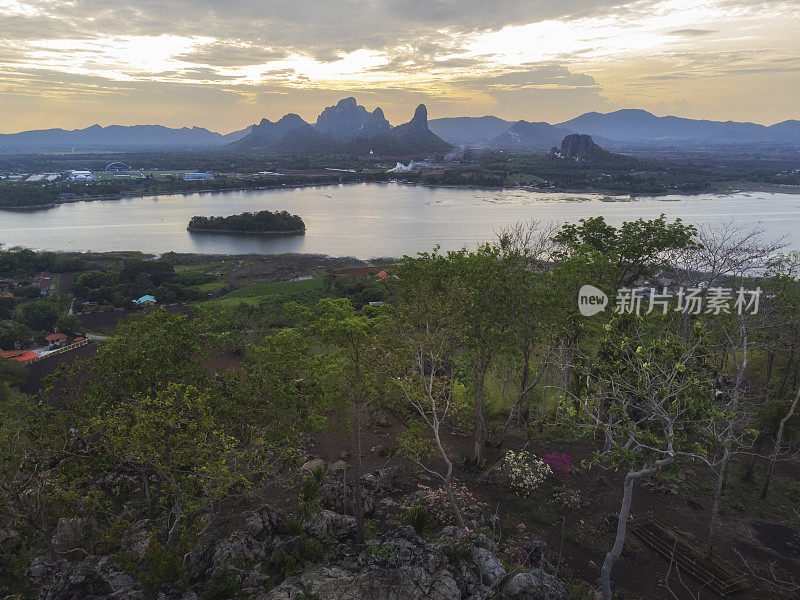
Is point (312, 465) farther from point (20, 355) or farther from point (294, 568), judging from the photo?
point (20, 355)

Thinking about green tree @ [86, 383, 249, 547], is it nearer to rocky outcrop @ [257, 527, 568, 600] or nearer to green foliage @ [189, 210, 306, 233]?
rocky outcrop @ [257, 527, 568, 600]

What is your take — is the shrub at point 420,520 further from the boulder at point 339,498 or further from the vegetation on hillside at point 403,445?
the boulder at point 339,498

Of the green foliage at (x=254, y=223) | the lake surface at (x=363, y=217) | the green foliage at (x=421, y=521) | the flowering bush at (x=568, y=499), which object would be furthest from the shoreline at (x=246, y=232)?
the green foliage at (x=421, y=521)

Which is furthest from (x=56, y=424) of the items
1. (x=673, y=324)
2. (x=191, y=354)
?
(x=673, y=324)

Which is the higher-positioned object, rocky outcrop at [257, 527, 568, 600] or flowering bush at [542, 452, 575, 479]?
rocky outcrop at [257, 527, 568, 600]

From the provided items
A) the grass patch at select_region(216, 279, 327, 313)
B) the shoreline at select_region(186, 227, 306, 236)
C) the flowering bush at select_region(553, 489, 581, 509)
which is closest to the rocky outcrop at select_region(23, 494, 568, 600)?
the flowering bush at select_region(553, 489, 581, 509)

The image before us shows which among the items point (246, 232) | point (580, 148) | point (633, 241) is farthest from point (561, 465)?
point (580, 148)
